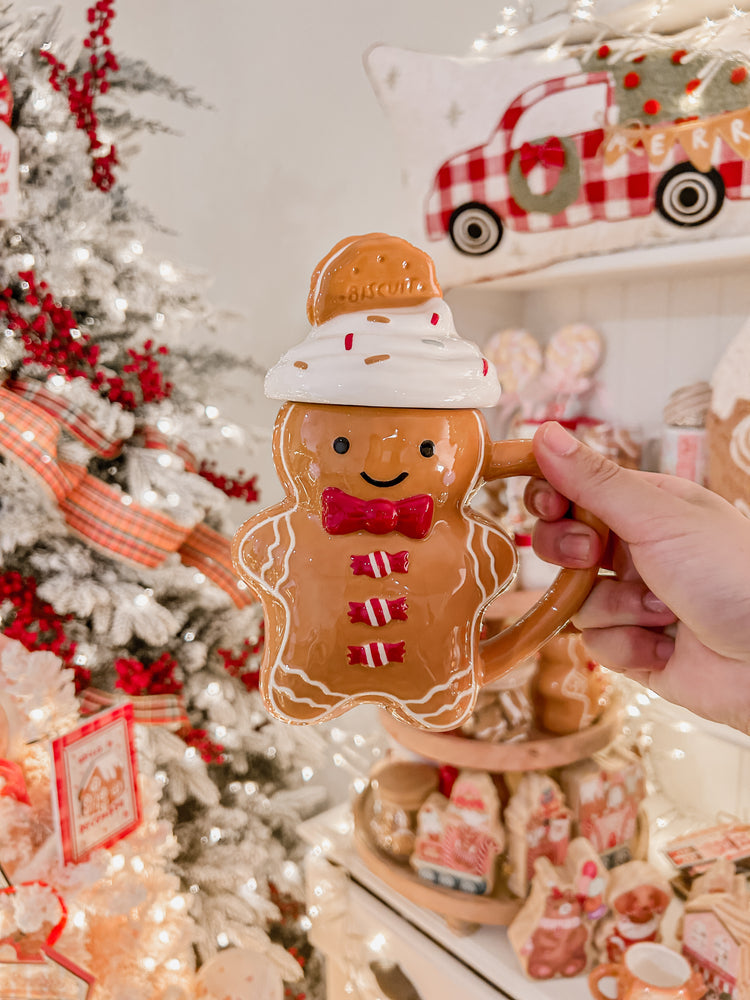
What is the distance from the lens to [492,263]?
3.67ft

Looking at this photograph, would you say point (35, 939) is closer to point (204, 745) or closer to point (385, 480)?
point (204, 745)

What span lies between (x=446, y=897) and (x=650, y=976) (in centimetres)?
31

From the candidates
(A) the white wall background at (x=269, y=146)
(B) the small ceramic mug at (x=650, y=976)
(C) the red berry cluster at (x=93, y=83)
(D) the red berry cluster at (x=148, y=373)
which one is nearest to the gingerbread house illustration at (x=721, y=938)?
(B) the small ceramic mug at (x=650, y=976)

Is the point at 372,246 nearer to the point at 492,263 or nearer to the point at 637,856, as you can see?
the point at 492,263

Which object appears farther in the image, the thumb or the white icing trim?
the white icing trim

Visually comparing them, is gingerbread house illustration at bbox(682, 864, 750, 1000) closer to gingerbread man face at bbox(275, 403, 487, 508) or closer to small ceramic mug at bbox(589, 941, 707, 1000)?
small ceramic mug at bbox(589, 941, 707, 1000)

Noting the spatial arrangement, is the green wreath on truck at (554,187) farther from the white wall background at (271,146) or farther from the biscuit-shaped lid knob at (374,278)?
the biscuit-shaped lid knob at (374,278)

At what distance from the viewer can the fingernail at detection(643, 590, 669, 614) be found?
79cm

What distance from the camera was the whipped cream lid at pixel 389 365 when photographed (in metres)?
0.52

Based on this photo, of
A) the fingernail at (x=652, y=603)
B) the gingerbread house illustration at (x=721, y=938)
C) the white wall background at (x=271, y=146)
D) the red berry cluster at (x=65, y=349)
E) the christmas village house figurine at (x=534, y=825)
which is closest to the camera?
the fingernail at (x=652, y=603)

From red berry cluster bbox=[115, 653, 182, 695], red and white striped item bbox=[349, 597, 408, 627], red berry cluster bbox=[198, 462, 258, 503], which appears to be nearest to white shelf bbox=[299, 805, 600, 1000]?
red berry cluster bbox=[115, 653, 182, 695]

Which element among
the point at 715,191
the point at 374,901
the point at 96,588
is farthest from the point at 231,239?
the point at 374,901

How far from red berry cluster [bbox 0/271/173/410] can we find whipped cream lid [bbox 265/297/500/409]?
0.75 m

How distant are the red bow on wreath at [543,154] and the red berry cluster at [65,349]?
0.69 meters
